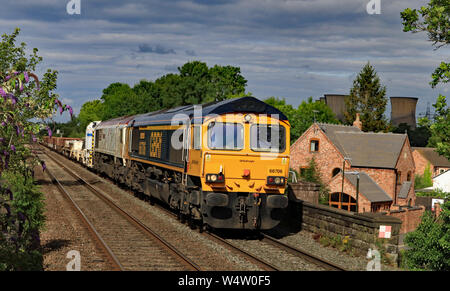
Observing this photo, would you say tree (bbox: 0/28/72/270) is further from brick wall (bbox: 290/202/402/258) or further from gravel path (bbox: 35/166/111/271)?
brick wall (bbox: 290/202/402/258)

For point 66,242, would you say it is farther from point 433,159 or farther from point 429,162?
point 433,159

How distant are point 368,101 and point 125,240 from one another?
84.3m

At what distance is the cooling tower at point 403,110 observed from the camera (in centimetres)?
13000

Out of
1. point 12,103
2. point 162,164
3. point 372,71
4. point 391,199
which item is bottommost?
point 391,199

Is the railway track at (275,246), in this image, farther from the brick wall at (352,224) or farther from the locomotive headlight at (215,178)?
the brick wall at (352,224)

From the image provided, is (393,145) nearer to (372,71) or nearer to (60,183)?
(60,183)

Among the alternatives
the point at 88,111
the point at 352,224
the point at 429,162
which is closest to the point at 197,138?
the point at 352,224

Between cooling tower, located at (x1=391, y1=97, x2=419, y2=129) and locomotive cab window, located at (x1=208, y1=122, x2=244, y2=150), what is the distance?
122280mm

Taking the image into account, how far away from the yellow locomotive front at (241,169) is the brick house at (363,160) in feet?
106

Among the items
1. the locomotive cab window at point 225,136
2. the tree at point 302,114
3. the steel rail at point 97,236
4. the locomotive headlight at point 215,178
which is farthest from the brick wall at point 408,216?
the locomotive headlight at point 215,178
